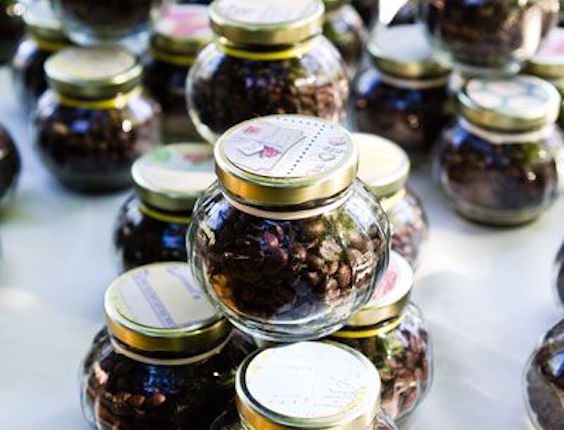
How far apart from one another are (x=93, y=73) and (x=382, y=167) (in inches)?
12.6

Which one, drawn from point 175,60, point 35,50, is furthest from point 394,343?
point 35,50

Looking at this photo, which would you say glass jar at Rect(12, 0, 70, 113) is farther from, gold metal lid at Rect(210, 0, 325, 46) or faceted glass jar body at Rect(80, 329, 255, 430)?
faceted glass jar body at Rect(80, 329, 255, 430)

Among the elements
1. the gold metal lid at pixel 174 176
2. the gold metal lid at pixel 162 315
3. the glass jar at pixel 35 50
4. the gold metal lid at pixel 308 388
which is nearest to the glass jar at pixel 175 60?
the glass jar at pixel 35 50

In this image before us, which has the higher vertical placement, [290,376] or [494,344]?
[290,376]

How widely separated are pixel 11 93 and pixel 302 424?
80cm

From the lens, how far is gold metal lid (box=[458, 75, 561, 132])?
97cm

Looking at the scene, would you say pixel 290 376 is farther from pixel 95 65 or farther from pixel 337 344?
pixel 95 65

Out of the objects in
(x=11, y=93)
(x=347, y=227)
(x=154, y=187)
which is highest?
(x=347, y=227)

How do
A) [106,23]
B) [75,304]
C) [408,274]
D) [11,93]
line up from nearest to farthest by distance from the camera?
[408,274] → [75,304] → [106,23] → [11,93]

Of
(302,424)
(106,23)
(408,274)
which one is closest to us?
(302,424)

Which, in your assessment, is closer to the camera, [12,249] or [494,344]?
[494,344]

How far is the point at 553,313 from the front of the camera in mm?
899

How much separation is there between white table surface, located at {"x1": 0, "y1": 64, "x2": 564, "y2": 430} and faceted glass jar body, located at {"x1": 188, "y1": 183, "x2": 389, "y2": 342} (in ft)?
0.63

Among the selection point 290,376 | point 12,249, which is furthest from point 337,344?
point 12,249
